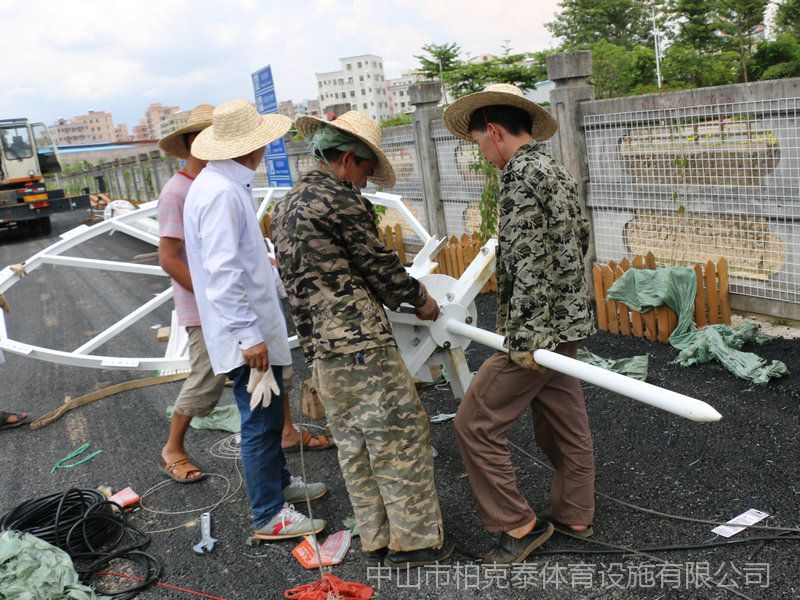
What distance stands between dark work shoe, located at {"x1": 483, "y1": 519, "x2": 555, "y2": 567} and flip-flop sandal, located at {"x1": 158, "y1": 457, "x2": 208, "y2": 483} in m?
2.02

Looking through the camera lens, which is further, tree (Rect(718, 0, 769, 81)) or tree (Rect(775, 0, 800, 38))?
tree (Rect(718, 0, 769, 81))

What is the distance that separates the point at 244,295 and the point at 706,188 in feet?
14.4

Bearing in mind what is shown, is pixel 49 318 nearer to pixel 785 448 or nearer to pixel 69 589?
pixel 69 589

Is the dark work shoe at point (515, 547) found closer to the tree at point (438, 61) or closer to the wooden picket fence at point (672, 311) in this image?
the wooden picket fence at point (672, 311)

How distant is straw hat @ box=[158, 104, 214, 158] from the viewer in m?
4.28

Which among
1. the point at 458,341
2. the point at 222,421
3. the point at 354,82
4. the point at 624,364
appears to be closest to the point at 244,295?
the point at 458,341

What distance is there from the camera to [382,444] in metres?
3.05

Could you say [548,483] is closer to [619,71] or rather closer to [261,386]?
[261,386]

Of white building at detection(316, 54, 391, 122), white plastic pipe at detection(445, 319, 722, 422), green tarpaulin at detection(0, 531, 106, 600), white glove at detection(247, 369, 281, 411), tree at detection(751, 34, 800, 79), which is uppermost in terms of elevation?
white building at detection(316, 54, 391, 122)

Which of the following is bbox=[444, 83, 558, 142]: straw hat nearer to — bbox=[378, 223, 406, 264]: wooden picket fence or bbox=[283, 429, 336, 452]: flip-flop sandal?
bbox=[283, 429, 336, 452]: flip-flop sandal

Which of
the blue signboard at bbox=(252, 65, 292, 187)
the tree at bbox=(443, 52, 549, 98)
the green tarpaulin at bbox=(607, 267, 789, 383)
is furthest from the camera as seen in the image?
the tree at bbox=(443, 52, 549, 98)

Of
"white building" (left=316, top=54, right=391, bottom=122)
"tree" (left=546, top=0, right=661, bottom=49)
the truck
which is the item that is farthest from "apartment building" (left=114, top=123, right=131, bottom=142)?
the truck

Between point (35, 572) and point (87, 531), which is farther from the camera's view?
point (87, 531)

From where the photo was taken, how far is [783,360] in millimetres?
4863
